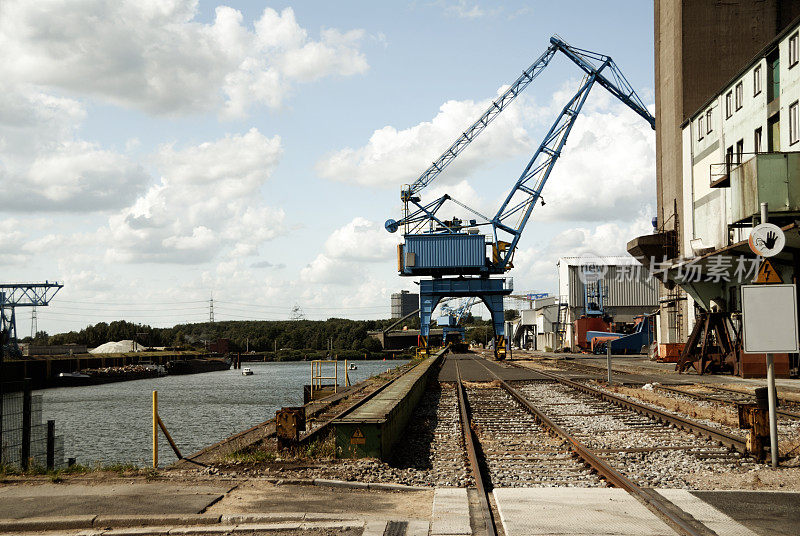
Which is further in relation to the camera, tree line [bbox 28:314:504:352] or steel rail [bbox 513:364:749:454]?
tree line [bbox 28:314:504:352]

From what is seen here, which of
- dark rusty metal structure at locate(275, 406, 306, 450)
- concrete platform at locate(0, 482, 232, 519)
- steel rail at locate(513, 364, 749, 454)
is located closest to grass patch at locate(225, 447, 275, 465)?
dark rusty metal structure at locate(275, 406, 306, 450)

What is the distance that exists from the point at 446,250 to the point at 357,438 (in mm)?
44113

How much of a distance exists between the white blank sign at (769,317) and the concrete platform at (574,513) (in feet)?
9.69

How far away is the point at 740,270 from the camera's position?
31.0 metres

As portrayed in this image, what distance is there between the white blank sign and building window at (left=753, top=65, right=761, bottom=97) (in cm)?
2536

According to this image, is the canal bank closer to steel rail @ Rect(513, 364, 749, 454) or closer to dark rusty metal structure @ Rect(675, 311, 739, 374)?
dark rusty metal structure @ Rect(675, 311, 739, 374)

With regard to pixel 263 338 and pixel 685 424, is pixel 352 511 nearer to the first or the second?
pixel 685 424

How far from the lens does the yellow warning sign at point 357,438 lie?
10438mm

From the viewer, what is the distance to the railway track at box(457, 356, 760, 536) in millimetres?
8430

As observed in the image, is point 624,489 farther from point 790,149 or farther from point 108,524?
point 790,149

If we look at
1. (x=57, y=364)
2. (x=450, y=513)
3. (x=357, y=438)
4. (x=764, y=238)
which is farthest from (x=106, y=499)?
(x=57, y=364)

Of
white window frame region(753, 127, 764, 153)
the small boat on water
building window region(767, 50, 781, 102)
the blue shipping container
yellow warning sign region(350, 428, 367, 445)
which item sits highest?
building window region(767, 50, 781, 102)

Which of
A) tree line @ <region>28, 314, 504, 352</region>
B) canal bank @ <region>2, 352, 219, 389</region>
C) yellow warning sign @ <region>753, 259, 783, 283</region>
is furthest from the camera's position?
tree line @ <region>28, 314, 504, 352</region>

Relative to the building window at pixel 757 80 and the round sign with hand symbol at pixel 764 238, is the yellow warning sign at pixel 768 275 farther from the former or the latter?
the building window at pixel 757 80
